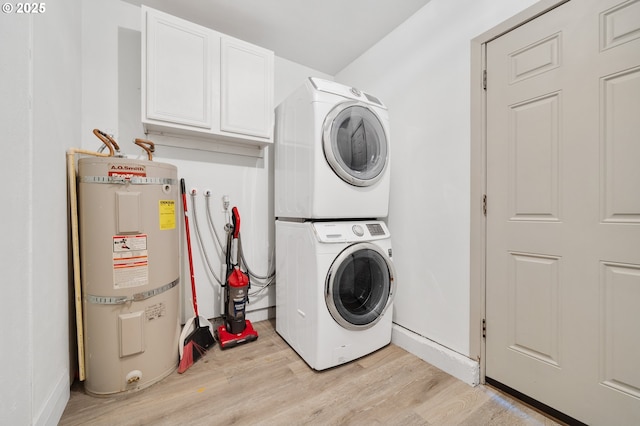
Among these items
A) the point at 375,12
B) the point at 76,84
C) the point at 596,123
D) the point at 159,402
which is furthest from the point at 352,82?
the point at 159,402

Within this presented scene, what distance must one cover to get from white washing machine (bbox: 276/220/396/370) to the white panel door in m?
0.67

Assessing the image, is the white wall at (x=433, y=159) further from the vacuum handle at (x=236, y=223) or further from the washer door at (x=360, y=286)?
the vacuum handle at (x=236, y=223)

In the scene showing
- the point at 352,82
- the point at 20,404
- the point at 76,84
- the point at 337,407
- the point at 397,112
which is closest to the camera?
the point at 20,404

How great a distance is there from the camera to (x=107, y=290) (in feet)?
4.51

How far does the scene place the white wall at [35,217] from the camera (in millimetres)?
868

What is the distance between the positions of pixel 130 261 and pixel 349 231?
1.32m

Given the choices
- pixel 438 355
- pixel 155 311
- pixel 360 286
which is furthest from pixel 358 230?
pixel 155 311

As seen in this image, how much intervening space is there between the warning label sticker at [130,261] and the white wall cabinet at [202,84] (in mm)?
785

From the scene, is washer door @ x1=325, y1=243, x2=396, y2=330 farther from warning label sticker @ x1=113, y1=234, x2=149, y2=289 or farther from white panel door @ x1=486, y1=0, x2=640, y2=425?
warning label sticker @ x1=113, y1=234, x2=149, y2=289

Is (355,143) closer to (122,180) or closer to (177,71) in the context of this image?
(177,71)

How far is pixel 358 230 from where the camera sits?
5.79 feet

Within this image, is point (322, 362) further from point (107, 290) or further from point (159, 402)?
point (107, 290)

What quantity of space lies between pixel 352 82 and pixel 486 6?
1299mm

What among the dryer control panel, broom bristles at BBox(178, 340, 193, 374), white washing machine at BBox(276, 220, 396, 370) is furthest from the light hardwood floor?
the dryer control panel
